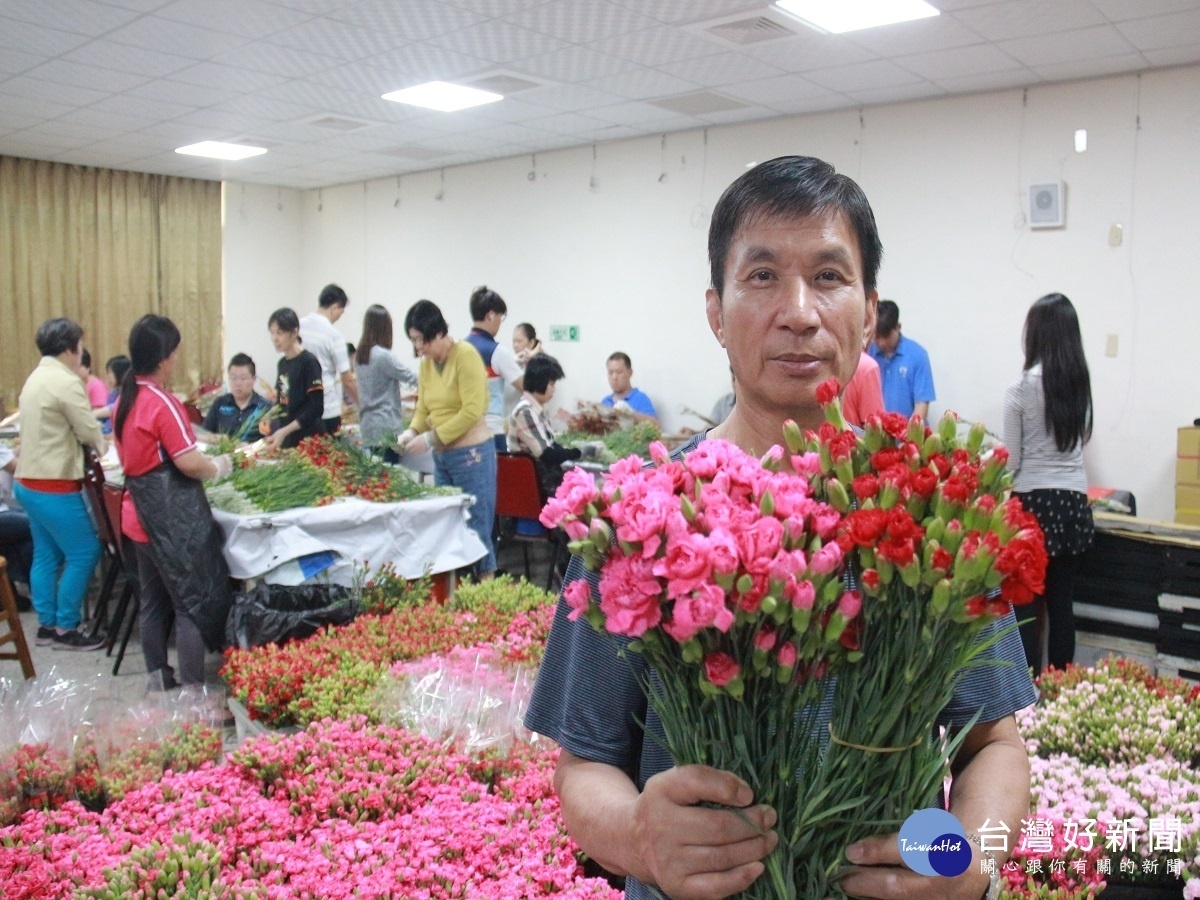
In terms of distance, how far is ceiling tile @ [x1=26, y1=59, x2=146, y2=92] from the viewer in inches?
213

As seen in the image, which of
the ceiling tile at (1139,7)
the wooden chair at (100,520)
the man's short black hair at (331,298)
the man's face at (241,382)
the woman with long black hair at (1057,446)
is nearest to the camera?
the woman with long black hair at (1057,446)

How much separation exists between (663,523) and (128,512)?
3.69 m

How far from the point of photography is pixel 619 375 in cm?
735

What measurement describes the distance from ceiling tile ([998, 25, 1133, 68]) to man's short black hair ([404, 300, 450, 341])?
9.97 ft

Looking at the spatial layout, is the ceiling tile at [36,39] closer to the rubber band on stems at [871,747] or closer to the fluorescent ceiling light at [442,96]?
the fluorescent ceiling light at [442,96]

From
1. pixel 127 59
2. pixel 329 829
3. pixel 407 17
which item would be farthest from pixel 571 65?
pixel 329 829

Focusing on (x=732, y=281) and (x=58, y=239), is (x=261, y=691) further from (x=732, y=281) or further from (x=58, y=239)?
(x=58, y=239)

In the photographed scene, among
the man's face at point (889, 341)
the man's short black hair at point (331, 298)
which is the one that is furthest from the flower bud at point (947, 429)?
the man's short black hair at point (331, 298)

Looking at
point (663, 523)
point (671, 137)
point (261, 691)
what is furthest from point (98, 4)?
point (663, 523)

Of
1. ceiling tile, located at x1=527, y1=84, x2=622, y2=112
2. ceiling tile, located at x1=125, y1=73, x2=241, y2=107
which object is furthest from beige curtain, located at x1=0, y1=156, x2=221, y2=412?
ceiling tile, located at x1=527, y1=84, x2=622, y2=112

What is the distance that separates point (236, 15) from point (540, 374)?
2.24 m

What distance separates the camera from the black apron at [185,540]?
143 inches

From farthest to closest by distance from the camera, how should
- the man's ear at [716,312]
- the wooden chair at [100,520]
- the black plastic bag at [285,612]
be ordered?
the wooden chair at [100,520]
the black plastic bag at [285,612]
the man's ear at [716,312]

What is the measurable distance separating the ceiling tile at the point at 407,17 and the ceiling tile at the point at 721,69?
129 cm
